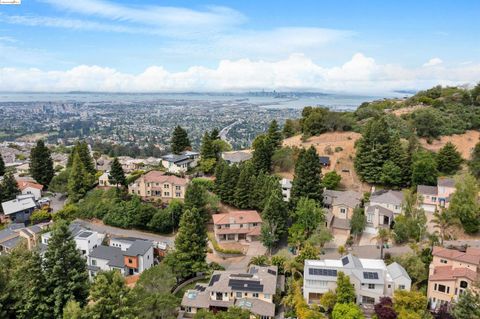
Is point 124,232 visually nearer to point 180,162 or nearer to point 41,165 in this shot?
point 180,162

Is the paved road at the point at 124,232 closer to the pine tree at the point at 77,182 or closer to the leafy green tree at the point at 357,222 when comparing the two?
the pine tree at the point at 77,182

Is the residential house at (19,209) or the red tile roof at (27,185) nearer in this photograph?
the residential house at (19,209)

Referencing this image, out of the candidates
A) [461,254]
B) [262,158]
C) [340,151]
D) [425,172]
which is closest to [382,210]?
[425,172]

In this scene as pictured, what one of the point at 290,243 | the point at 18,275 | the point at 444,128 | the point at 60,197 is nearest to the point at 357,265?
the point at 290,243

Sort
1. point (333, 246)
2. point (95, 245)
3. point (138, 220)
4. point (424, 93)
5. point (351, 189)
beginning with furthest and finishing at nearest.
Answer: point (424, 93) < point (351, 189) < point (138, 220) < point (95, 245) < point (333, 246)

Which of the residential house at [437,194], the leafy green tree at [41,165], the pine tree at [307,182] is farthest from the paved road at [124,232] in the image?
the residential house at [437,194]

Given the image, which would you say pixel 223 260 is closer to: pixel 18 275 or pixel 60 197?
pixel 18 275

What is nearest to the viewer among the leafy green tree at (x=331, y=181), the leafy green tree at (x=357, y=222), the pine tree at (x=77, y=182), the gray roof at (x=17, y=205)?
the leafy green tree at (x=357, y=222)
